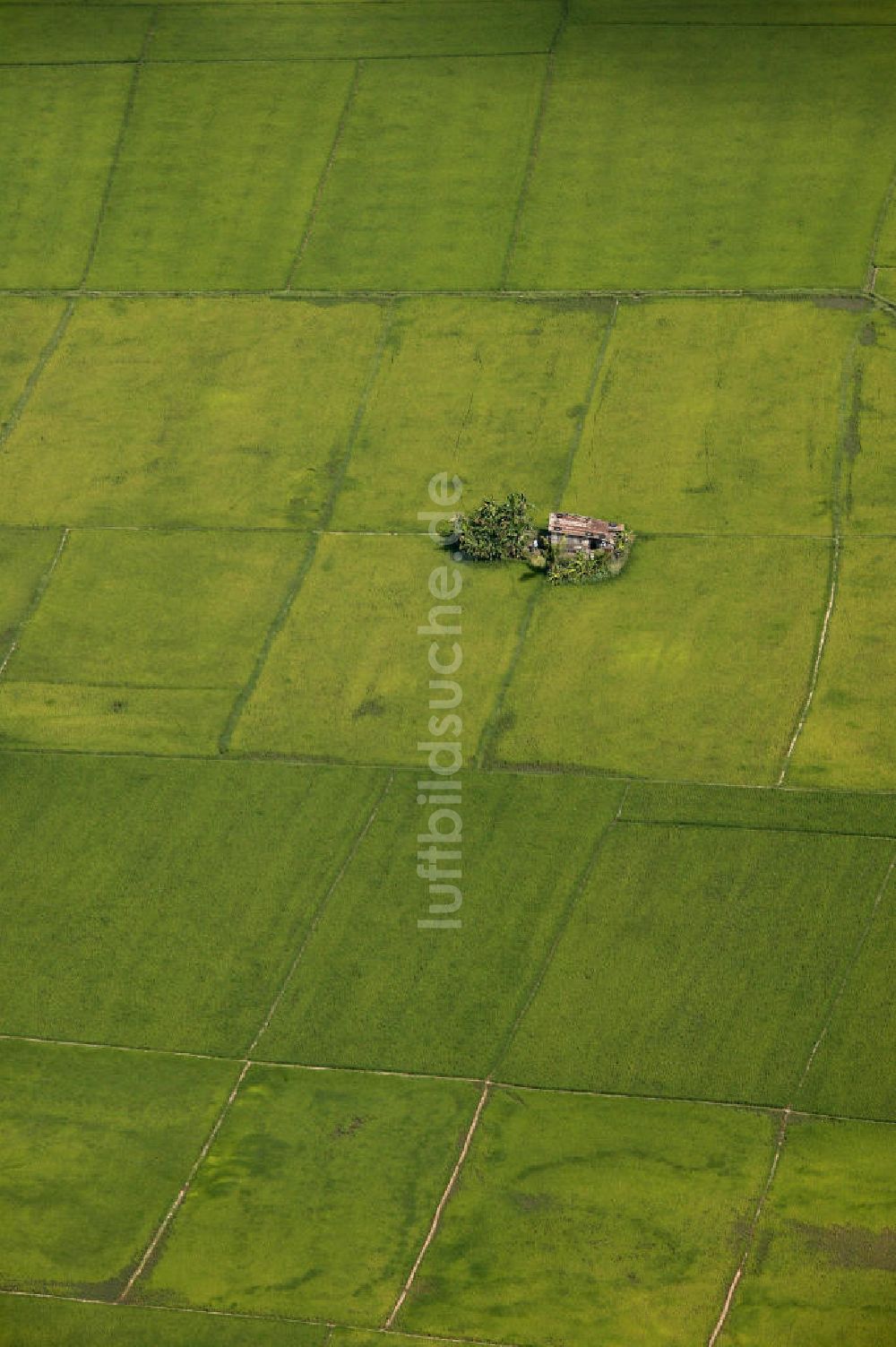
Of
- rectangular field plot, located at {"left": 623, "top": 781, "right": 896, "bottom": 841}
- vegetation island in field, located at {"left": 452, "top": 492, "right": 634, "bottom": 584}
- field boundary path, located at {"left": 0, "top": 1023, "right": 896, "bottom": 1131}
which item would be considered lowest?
field boundary path, located at {"left": 0, "top": 1023, "right": 896, "bottom": 1131}

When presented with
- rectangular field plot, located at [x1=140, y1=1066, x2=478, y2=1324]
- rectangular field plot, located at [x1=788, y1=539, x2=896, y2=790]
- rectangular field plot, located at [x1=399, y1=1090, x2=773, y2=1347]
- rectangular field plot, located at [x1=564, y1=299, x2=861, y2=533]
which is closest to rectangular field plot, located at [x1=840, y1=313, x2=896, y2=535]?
rectangular field plot, located at [x1=564, y1=299, x2=861, y2=533]

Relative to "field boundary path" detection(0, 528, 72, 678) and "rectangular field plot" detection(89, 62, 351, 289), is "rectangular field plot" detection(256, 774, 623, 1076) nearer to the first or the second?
"field boundary path" detection(0, 528, 72, 678)

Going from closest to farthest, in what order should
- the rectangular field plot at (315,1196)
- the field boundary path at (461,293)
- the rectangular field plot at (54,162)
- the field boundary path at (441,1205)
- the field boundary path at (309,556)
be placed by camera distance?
the field boundary path at (441,1205), the rectangular field plot at (315,1196), the field boundary path at (309,556), the field boundary path at (461,293), the rectangular field plot at (54,162)

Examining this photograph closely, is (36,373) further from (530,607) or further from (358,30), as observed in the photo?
(358,30)

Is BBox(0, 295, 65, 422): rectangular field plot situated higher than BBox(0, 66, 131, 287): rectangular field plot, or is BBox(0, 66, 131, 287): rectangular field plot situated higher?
BBox(0, 66, 131, 287): rectangular field plot

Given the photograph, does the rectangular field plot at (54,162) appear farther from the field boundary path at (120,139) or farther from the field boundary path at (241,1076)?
the field boundary path at (241,1076)

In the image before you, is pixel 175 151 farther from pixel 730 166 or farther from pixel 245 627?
pixel 245 627

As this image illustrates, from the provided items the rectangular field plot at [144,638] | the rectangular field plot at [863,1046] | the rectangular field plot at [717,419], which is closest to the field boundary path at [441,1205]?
the rectangular field plot at [863,1046]

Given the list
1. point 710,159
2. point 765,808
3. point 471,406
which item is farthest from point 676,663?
point 710,159
